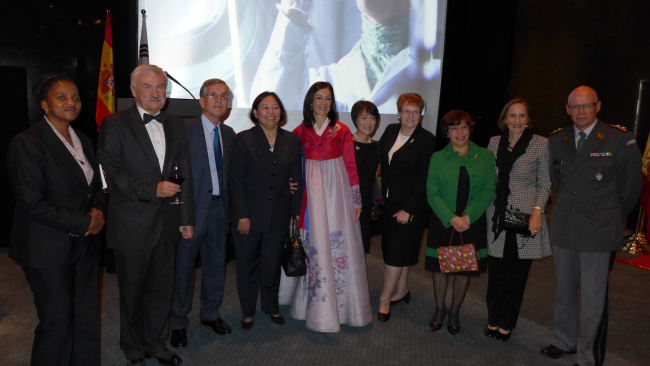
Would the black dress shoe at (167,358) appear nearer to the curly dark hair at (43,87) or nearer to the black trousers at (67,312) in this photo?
the black trousers at (67,312)

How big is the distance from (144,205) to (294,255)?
1095mm

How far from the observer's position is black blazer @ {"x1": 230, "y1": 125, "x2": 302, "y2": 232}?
2.95 m

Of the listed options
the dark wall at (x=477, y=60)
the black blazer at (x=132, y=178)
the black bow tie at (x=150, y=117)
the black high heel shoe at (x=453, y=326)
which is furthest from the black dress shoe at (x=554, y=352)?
the dark wall at (x=477, y=60)

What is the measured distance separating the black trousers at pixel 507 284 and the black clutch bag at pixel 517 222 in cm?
12

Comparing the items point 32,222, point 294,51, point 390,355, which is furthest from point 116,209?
point 294,51

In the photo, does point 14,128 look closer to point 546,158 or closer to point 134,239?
point 134,239

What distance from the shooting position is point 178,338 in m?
2.94

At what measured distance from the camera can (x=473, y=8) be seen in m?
7.70

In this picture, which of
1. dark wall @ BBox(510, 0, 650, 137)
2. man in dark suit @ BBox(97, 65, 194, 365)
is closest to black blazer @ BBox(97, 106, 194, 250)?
man in dark suit @ BBox(97, 65, 194, 365)

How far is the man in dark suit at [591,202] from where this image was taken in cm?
256

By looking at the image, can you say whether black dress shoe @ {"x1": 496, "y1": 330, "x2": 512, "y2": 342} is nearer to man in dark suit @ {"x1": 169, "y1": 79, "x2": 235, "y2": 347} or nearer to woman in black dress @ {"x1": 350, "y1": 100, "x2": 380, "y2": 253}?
woman in black dress @ {"x1": 350, "y1": 100, "x2": 380, "y2": 253}

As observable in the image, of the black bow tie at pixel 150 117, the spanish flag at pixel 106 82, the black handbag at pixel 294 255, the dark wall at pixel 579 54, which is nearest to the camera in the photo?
the black bow tie at pixel 150 117

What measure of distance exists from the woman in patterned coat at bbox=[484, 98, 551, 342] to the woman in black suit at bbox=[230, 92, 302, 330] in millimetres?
1372

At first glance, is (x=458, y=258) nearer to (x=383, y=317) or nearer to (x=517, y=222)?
(x=517, y=222)
